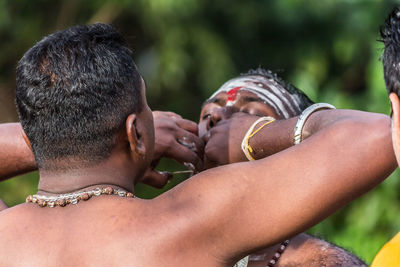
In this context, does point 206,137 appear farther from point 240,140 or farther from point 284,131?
point 284,131

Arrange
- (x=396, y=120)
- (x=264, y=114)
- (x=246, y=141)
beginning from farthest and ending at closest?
(x=264, y=114) → (x=246, y=141) → (x=396, y=120)

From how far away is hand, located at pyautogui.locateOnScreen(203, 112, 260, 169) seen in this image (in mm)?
3548

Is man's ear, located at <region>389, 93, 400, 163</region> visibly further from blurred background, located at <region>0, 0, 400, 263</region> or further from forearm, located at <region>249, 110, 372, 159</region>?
blurred background, located at <region>0, 0, 400, 263</region>

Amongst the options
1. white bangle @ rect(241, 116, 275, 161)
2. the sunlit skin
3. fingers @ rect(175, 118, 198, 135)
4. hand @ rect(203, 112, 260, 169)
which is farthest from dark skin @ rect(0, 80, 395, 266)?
the sunlit skin

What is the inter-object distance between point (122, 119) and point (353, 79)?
29.7 ft

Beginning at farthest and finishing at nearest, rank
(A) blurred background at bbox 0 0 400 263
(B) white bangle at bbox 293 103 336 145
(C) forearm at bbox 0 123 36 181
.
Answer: (A) blurred background at bbox 0 0 400 263 → (C) forearm at bbox 0 123 36 181 → (B) white bangle at bbox 293 103 336 145

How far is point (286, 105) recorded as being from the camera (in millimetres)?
4285

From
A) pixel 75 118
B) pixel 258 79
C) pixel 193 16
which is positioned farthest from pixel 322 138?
pixel 193 16

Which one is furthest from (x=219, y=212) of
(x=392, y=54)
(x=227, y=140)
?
(x=227, y=140)

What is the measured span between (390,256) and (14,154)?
2.08 m

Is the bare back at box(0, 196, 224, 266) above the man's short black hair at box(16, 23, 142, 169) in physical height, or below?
below

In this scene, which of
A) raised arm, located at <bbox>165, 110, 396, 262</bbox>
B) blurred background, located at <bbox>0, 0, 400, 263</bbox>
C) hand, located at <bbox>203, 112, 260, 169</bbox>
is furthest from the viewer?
blurred background, located at <bbox>0, 0, 400, 263</bbox>

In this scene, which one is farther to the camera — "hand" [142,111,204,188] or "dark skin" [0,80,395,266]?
"hand" [142,111,204,188]

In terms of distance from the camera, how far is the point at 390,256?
2547 mm
